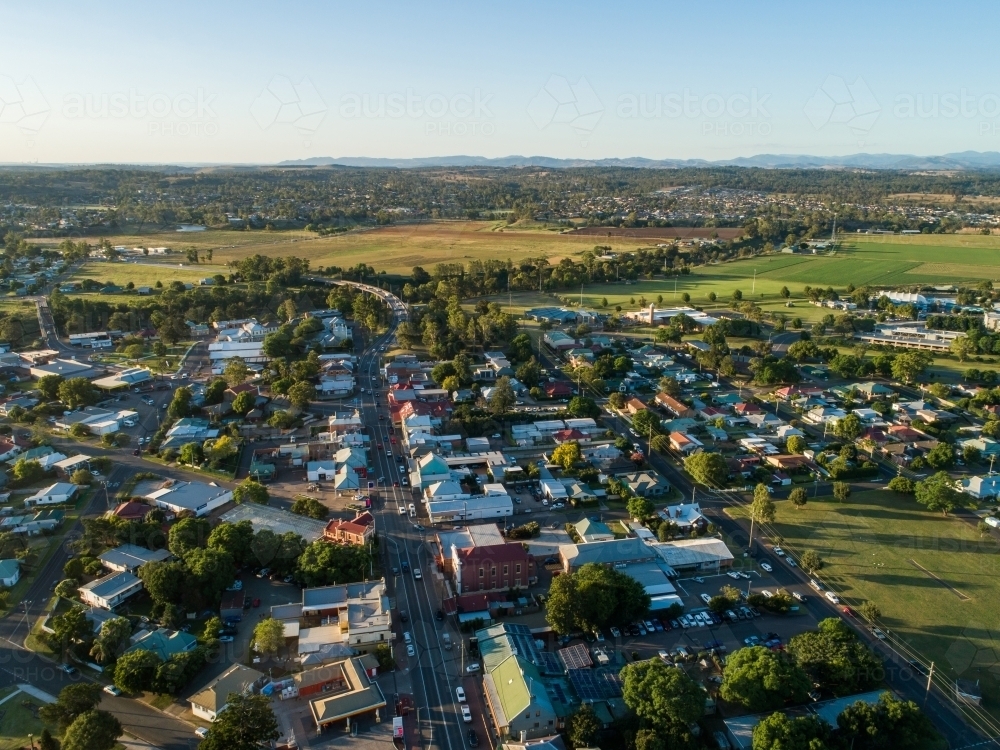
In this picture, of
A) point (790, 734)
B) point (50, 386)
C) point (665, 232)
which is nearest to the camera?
point (790, 734)

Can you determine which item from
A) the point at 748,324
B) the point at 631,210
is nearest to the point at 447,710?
the point at 748,324

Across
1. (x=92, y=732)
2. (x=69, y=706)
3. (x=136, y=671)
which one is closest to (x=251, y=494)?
(x=136, y=671)

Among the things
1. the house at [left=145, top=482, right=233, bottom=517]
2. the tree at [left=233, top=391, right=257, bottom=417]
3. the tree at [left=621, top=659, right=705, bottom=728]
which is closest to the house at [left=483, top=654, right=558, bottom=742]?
the tree at [left=621, top=659, right=705, bottom=728]

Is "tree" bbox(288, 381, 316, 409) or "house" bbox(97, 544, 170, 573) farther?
"tree" bbox(288, 381, 316, 409)

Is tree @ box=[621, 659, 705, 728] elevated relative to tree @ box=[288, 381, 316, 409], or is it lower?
elevated

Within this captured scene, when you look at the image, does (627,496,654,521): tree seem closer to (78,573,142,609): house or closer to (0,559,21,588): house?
(78,573,142,609): house

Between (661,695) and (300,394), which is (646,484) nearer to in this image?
(661,695)
